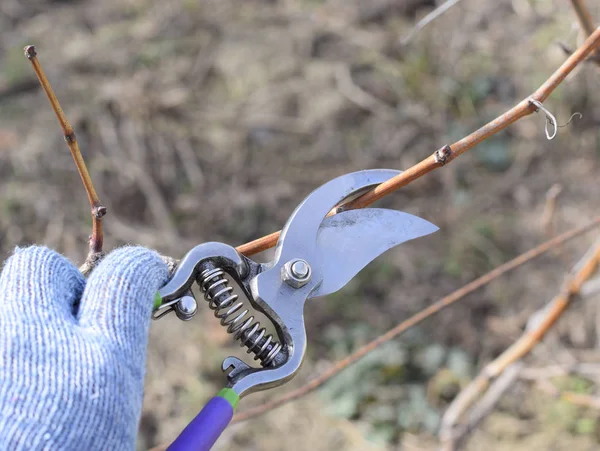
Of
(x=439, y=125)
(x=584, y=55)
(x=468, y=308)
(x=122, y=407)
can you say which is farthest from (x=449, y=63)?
(x=122, y=407)

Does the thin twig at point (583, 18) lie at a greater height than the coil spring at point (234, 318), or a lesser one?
greater

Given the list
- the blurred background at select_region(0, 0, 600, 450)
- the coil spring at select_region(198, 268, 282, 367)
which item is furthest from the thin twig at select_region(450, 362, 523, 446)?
the coil spring at select_region(198, 268, 282, 367)

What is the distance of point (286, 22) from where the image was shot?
14.9 ft

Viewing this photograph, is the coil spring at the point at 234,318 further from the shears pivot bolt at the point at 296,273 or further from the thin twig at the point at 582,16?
the thin twig at the point at 582,16

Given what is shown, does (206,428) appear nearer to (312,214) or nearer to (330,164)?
(312,214)

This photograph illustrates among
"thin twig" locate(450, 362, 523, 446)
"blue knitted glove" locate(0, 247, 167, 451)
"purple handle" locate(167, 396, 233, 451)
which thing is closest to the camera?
"blue knitted glove" locate(0, 247, 167, 451)

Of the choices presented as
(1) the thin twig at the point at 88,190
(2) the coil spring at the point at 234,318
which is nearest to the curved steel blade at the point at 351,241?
(2) the coil spring at the point at 234,318

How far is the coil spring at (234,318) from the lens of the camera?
3.41 feet

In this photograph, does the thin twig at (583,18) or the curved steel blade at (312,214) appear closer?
the curved steel blade at (312,214)

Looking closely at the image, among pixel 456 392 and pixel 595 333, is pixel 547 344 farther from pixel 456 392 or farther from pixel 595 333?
pixel 456 392

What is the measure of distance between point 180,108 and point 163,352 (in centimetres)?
155

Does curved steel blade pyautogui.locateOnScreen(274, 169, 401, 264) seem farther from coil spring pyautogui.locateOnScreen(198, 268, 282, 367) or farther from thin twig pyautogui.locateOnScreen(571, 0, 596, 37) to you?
thin twig pyautogui.locateOnScreen(571, 0, 596, 37)

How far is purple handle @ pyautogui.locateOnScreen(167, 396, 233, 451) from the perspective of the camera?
0.98m

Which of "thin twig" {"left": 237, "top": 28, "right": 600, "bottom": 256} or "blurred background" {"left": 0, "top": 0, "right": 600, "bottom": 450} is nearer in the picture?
Result: "thin twig" {"left": 237, "top": 28, "right": 600, "bottom": 256}
